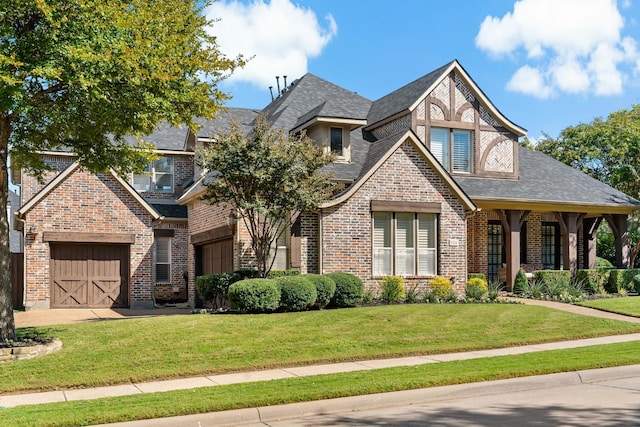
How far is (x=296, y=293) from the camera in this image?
59.8 ft

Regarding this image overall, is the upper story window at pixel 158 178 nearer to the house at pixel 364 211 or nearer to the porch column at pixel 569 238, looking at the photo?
the house at pixel 364 211

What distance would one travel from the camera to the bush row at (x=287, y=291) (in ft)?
58.4

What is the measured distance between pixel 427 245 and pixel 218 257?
7.17 meters

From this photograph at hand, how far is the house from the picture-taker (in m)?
22.2

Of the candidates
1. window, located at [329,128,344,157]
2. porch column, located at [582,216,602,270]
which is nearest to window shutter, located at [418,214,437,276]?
window, located at [329,128,344,157]

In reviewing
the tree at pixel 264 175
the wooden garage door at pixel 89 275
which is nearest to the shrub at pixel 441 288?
the tree at pixel 264 175

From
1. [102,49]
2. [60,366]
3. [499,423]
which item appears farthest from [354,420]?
[102,49]

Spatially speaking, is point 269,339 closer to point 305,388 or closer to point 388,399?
point 305,388

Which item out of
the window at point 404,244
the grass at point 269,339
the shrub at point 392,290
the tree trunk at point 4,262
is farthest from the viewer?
the window at point 404,244

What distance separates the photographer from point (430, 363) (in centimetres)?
1290

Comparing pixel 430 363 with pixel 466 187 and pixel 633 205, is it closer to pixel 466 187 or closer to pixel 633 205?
pixel 466 187

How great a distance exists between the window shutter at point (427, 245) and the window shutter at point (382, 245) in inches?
40.1

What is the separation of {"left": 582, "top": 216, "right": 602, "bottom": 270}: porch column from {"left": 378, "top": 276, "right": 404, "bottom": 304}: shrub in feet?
36.6

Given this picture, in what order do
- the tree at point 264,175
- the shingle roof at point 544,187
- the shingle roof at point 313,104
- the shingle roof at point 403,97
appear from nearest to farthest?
the tree at point 264,175, the shingle roof at point 313,104, the shingle roof at point 544,187, the shingle roof at point 403,97
